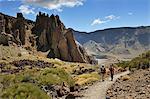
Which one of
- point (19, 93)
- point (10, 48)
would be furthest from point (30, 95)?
Result: point (10, 48)

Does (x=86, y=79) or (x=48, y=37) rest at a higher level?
(x=48, y=37)

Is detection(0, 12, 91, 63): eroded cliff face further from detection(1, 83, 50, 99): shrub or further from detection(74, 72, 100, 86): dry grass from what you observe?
detection(1, 83, 50, 99): shrub

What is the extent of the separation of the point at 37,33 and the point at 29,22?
8508mm

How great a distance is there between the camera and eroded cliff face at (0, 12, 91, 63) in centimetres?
10262

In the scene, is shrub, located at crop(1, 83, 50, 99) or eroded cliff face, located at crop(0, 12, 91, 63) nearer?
shrub, located at crop(1, 83, 50, 99)

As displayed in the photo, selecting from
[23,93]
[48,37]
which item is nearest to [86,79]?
[23,93]

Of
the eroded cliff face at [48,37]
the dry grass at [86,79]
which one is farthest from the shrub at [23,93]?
the eroded cliff face at [48,37]

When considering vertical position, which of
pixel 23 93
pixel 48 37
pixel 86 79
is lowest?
pixel 86 79

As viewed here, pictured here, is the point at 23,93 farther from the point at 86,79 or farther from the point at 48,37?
the point at 48,37

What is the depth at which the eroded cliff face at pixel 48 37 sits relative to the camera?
10262 centimetres

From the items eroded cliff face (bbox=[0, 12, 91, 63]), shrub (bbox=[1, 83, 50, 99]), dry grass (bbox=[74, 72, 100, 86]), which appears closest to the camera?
shrub (bbox=[1, 83, 50, 99])

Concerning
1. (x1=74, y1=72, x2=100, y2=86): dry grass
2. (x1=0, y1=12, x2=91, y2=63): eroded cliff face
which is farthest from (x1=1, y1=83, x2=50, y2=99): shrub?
(x1=0, y1=12, x2=91, y2=63): eroded cliff face

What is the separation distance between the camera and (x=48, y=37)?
11062 cm

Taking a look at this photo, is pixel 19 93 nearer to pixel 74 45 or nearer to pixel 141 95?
pixel 141 95
